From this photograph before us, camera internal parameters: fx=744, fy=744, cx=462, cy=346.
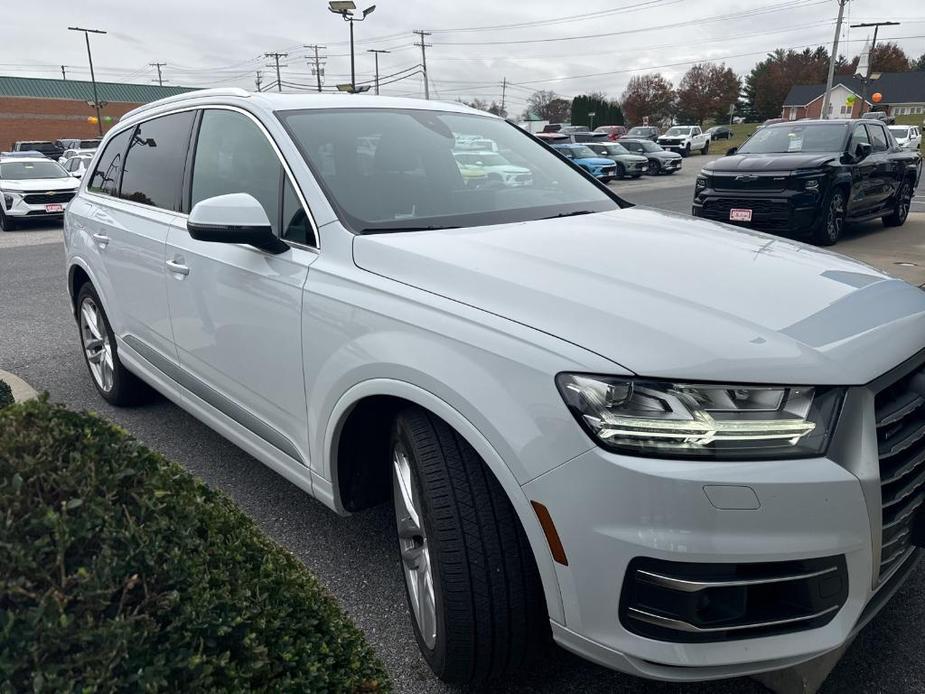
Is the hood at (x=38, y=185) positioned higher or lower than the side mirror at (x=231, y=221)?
lower

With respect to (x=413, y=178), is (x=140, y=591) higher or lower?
lower

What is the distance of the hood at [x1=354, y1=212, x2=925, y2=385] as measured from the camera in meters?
1.73

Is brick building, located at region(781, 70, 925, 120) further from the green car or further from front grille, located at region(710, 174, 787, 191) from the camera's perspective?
front grille, located at region(710, 174, 787, 191)

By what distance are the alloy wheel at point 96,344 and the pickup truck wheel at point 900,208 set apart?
12085 mm

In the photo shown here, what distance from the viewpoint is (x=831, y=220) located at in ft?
32.6

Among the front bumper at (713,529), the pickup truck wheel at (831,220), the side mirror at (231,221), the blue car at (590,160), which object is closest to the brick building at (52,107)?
the blue car at (590,160)

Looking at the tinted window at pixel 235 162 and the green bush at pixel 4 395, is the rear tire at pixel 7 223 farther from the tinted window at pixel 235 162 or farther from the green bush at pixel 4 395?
the tinted window at pixel 235 162

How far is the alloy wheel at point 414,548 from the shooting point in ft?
7.08

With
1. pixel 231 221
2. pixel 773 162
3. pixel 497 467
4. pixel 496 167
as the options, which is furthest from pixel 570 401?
pixel 773 162

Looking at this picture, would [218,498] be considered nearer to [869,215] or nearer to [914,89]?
[869,215]

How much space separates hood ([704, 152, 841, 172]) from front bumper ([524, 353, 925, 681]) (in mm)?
8914

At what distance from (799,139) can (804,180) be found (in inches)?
63.3

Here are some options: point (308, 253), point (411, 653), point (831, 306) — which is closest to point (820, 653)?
point (831, 306)

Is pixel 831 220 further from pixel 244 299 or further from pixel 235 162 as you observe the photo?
pixel 244 299
